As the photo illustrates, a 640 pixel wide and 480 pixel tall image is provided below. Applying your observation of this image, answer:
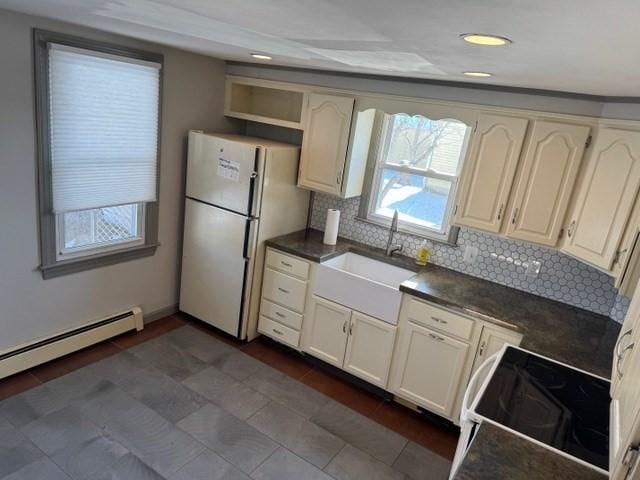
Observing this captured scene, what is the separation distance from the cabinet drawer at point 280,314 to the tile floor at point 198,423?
317 millimetres

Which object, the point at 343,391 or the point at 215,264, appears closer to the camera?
the point at 343,391

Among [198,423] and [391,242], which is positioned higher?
[391,242]

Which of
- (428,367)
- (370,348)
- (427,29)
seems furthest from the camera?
(370,348)

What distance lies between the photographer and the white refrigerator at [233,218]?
131 inches

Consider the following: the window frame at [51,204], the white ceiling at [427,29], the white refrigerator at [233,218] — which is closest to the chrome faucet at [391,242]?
the white refrigerator at [233,218]

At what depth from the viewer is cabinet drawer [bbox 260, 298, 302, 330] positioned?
3475mm

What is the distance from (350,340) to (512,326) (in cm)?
112

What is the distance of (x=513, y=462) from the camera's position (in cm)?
152

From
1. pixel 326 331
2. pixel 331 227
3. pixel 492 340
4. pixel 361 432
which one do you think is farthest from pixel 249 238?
pixel 492 340

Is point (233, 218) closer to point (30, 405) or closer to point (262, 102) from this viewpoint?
point (262, 102)

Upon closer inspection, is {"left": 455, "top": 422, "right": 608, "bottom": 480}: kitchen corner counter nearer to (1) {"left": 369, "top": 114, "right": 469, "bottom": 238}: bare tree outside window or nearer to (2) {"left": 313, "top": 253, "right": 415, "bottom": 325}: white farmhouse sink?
(2) {"left": 313, "top": 253, "right": 415, "bottom": 325}: white farmhouse sink

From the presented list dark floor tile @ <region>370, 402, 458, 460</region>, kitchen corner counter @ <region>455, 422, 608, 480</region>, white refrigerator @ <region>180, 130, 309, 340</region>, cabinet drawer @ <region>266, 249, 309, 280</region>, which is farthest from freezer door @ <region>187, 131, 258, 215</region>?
kitchen corner counter @ <region>455, 422, 608, 480</region>

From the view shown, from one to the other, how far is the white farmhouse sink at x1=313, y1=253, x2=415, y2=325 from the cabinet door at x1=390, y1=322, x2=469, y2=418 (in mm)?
188

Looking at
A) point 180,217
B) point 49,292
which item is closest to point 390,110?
point 180,217
